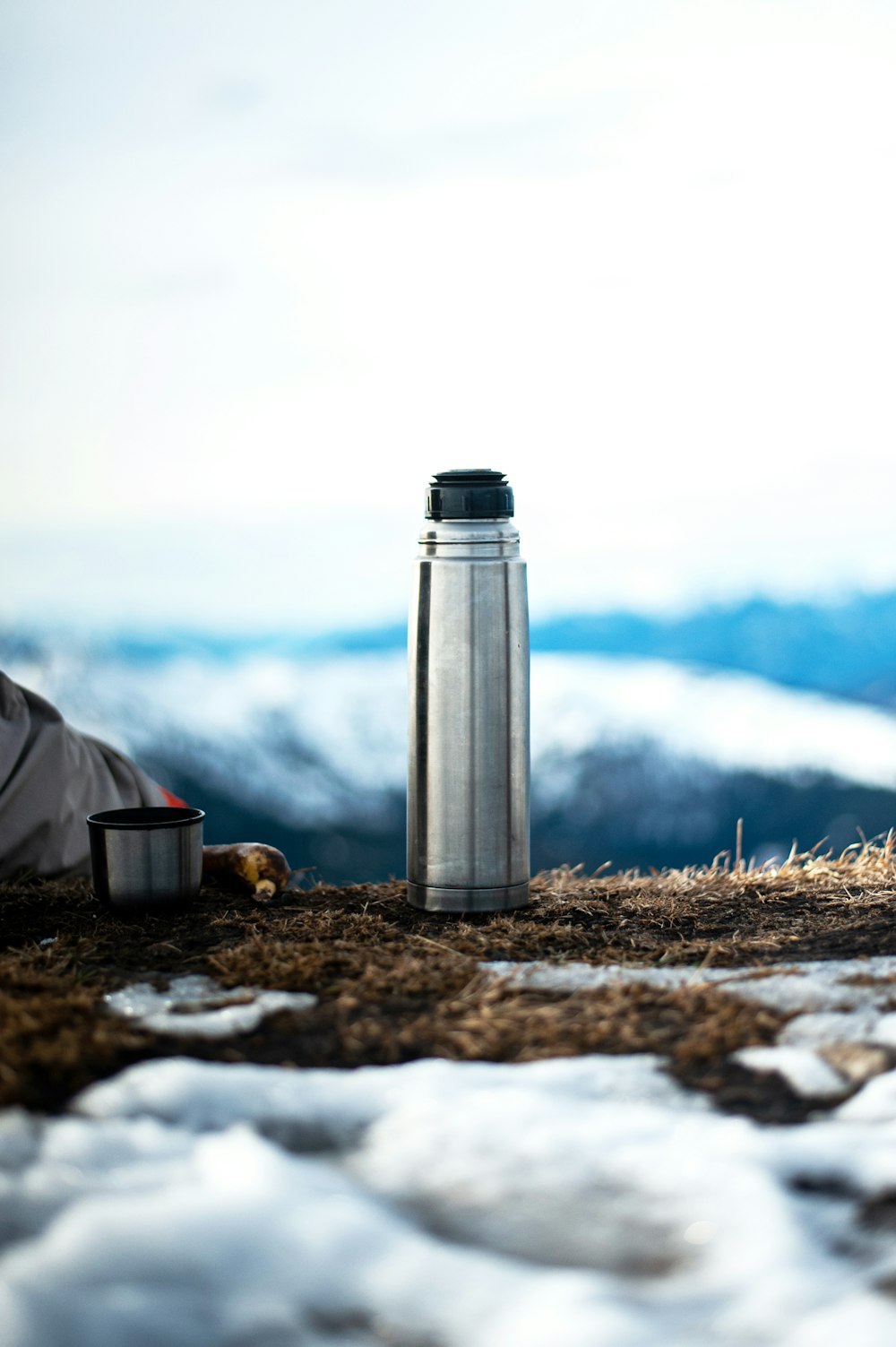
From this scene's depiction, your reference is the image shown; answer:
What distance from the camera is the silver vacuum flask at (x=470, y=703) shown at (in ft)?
10.0

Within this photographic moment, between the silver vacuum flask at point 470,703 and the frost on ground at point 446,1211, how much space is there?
3.38ft

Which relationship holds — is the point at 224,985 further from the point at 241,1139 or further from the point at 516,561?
the point at 516,561

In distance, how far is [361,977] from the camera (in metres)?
2.41

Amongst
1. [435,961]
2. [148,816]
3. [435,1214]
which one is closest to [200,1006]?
[435,961]

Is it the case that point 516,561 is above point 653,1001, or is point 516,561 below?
above

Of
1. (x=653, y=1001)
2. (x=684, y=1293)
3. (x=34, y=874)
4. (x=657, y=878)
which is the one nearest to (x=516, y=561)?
→ (x=657, y=878)

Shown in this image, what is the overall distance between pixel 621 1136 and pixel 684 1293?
0.96ft

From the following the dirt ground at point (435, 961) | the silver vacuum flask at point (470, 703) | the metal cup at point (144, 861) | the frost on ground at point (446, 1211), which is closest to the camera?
the frost on ground at point (446, 1211)

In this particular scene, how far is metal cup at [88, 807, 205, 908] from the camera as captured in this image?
295 cm

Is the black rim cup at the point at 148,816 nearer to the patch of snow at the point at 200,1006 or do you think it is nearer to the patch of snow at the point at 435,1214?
the patch of snow at the point at 200,1006

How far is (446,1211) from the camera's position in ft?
5.57

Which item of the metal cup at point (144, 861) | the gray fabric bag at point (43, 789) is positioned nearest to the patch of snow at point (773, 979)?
the metal cup at point (144, 861)

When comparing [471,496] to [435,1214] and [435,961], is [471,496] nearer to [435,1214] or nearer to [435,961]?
[435,961]

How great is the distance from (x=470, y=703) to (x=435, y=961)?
0.70 metres
